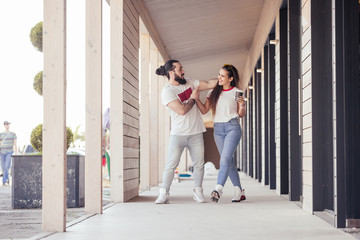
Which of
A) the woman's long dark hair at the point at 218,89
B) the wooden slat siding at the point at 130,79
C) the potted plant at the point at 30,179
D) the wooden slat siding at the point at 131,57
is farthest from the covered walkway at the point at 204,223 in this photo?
the wooden slat siding at the point at 131,57

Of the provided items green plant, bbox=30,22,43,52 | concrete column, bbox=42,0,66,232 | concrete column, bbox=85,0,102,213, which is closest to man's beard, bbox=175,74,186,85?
concrete column, bbox=85,0,102,213

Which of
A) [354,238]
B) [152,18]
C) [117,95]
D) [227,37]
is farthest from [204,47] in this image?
[354,238]

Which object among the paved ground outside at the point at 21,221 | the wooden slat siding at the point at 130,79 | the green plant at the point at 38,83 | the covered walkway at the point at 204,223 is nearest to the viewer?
the covered walkway at the point at 204,223

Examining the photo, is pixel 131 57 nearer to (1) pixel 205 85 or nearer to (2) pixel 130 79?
(2) pixel 130 79

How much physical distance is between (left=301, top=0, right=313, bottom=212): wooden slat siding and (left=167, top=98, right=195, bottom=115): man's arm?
1.03 meters

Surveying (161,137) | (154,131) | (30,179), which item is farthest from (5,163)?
(30,179)

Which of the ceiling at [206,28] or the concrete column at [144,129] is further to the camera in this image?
the ceiling at [206,28]

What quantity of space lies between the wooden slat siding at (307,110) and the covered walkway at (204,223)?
0.20m

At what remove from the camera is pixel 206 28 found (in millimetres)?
8703

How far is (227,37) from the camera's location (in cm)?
1002

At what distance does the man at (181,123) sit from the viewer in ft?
15.5

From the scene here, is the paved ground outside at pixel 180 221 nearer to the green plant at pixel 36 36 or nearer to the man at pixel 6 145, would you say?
the green plant at pixel 36 36

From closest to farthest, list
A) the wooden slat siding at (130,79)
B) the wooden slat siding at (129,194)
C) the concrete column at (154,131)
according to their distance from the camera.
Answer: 1. the wooden slat siding at (129,194)
2. the wooden slat siding at (130,79)
3. the concrete column at (154,131)

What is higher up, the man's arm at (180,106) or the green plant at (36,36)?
the green plant at (36,36)
